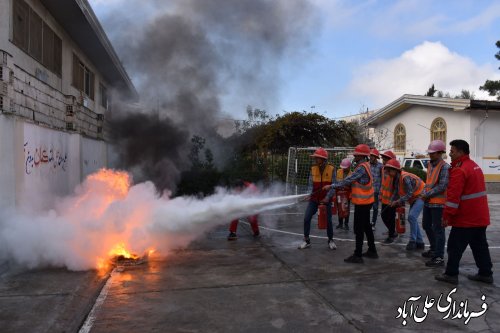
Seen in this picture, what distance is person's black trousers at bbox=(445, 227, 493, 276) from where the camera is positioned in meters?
5.07

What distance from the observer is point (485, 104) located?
1877cm

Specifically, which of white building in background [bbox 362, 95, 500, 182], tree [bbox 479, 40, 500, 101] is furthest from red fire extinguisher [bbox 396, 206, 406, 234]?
tree [bbox 479, 40, 500, 101]

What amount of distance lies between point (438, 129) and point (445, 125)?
1.60ft

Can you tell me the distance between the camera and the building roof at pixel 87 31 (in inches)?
393

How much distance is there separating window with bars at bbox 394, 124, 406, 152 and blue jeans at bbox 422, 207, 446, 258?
17.5 m

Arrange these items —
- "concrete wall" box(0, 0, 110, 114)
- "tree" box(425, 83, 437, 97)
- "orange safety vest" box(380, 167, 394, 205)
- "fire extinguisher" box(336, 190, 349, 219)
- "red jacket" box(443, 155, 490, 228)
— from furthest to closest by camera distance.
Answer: "tree" box(425, 83, 437, 97), "fire extinguisher" box(336, 190, 349, 219), "concrete wall" box(0, 0, 110, 114), "orange safety vest" box(380, 167, 394, 205), "red jacket" box(443, 155, 490, 228)

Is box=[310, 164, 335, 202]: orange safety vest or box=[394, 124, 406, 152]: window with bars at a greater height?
box=[394, 124, 406, 152]: window with bars

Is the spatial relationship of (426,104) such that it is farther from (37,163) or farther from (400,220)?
(37,163)

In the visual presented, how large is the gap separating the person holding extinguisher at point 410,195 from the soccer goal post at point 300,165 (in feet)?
21.2

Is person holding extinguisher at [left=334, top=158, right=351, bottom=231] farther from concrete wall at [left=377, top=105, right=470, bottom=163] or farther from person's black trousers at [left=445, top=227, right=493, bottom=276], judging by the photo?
concrete wall at [left=377, top=105, right=470, bottom=163]

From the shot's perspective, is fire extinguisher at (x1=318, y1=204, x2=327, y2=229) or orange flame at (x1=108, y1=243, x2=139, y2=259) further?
fire extinguisher at (x1=318, y1=204, x2=327, y2=229)

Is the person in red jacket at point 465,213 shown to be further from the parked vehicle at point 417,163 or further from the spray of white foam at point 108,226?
the parked vehicle at point 417,163

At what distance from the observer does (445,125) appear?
67.6 ft

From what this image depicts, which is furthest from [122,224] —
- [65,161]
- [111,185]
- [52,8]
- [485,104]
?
[485,104]
